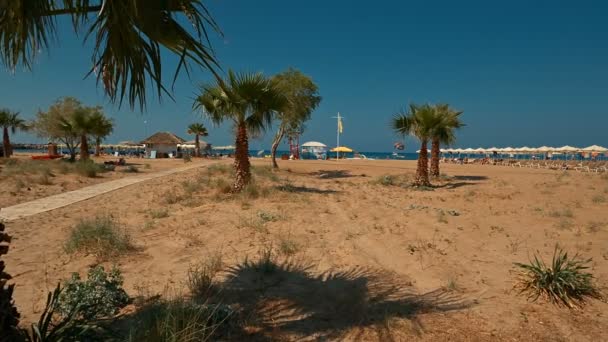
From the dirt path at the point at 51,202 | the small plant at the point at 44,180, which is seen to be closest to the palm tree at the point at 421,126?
the dirt path at the point at 51,202

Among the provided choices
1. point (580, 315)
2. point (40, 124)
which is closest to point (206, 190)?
point (580, 315)

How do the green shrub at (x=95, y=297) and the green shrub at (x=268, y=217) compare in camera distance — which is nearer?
the green shrub at (x=95, y=297)

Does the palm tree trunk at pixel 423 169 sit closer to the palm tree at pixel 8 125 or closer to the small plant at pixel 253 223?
the small plant at pixel 253 223

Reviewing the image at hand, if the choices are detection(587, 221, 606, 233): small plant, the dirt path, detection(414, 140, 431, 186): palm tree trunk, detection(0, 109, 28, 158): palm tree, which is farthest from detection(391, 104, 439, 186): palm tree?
detection(0, 109, 28, 158): palm tree

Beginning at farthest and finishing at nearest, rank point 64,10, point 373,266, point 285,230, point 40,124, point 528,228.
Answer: point 40,124 < point 528,228 < point 285,230 < point 373,266 < point 64,10

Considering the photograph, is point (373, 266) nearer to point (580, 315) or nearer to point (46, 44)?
point (580, 315)

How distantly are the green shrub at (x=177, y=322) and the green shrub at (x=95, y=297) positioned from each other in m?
0.37

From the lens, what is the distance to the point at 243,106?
35.9ft

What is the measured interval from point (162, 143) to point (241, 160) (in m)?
44.0

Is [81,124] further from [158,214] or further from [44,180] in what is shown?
[158,214]

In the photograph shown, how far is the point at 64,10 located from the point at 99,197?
10.6 metres

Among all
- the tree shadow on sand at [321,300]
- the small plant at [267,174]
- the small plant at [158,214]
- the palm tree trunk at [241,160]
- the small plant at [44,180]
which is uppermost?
the palm tree trunk at [241,160]

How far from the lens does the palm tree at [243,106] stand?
10.5 metres

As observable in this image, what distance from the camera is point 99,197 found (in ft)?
37.7
